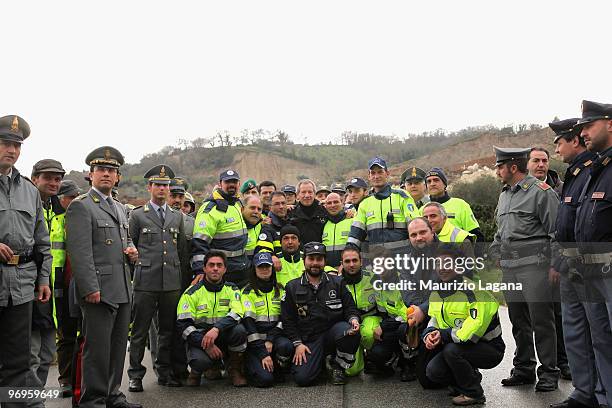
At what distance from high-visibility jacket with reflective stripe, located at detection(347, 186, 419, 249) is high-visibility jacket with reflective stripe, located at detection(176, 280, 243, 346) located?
147 centimetres

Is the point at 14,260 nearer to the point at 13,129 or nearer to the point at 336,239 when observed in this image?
the point at 13,129

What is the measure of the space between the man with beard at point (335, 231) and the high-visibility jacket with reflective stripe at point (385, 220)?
0.51 m

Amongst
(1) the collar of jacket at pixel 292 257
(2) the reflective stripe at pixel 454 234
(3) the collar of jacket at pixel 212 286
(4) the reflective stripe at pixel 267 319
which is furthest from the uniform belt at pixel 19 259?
(2) the reflective stripe at pixel 454 234

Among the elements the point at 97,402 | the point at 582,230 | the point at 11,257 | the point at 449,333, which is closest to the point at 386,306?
the point at 449,333

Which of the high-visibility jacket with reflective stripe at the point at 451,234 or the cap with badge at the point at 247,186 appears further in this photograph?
the cap with badge at the point at 247,186

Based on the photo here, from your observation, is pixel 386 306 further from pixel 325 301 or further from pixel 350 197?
pixel 350 197

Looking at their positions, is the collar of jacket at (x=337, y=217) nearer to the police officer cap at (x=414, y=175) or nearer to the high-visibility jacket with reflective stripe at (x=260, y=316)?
Answer: the police officer cap at (x=414, y=175)

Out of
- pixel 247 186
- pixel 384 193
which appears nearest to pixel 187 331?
pixel 384 193

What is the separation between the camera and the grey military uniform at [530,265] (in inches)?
209

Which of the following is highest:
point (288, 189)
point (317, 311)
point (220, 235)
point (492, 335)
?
point (288, 189)

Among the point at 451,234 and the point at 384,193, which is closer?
the point at 451,234

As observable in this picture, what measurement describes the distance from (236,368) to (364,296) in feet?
5.16

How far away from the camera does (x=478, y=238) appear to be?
575 centimetres

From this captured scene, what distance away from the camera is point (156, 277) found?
226 inches
